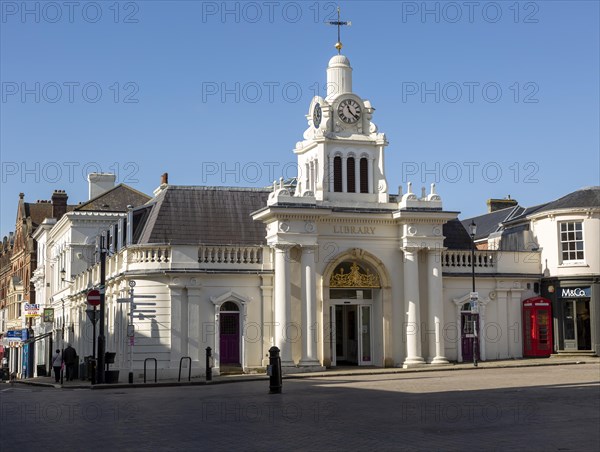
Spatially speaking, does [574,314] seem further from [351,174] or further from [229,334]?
[229,334]

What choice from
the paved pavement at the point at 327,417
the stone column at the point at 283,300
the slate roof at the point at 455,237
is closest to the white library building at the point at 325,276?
the stone column at the point at 283,300

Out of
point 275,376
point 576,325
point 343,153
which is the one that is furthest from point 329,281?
point 275,376

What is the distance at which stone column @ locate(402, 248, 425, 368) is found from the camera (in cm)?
3725

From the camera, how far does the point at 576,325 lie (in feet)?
132

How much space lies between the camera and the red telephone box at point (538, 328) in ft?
132

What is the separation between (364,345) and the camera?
3841 centimetres

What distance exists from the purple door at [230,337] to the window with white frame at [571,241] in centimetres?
1485

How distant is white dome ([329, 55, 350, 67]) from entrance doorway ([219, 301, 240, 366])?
11183mm

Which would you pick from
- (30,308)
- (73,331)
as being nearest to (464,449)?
(73,331)

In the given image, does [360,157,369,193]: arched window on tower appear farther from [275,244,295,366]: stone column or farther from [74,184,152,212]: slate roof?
→ [74,184,152,212]: slate roof

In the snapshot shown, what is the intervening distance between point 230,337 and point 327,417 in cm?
1994

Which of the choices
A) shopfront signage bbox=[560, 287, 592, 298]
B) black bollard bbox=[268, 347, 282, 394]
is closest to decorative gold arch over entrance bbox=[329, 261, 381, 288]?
shopfront signage bbox=[560, 287, 592, 298]

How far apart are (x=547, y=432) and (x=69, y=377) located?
2993 centimetres

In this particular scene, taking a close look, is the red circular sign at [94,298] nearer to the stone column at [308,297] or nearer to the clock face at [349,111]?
the stone column at [308,297]
